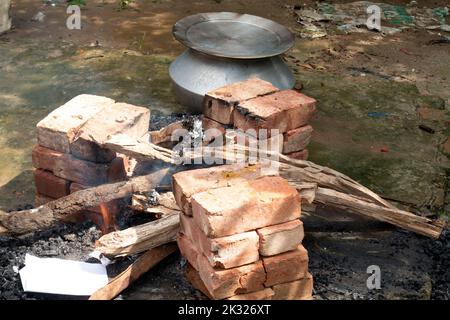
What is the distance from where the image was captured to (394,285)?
3.77 m

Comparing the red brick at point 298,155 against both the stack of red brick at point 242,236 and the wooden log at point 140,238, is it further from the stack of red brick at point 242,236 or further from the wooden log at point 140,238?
the wooden log at point 140,238

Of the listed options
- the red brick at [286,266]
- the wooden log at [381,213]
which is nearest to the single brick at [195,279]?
the red brick at [286,266]

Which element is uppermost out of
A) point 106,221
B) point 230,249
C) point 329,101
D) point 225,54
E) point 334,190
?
point 225,54

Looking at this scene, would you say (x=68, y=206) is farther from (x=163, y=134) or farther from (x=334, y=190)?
(x=334, y=190)

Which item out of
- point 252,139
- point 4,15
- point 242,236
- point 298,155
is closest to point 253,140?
point 252,139

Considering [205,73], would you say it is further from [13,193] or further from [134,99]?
[13,193]

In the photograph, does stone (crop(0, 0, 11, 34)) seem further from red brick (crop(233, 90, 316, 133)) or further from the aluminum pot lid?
red brick (crop(233, 90, 316, 133))

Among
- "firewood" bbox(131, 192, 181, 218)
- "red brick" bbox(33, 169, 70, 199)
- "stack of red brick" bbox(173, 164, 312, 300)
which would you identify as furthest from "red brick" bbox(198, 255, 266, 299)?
"red brick" bbox(33, 169, 70, 199)

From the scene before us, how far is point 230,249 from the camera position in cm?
317

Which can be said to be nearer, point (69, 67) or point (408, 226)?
point (408, 226)

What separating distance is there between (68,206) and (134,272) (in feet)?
2.52

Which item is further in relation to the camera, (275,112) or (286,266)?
(275,112)

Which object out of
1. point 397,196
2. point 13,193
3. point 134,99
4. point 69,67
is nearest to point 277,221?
point 397,196
